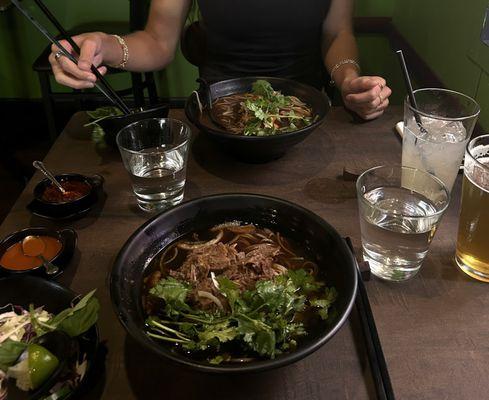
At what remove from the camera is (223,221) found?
44.2 inches

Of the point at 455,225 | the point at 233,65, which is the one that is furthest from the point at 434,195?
the point at 233,65

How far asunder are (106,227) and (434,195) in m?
0.82

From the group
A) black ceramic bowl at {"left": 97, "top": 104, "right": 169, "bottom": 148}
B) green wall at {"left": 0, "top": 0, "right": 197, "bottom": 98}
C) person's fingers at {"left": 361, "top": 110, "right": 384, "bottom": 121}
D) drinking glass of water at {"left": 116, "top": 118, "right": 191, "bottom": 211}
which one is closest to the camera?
drinking glass of water at {"left": 116, "top": 118, "right": 191, "bottom": 211}

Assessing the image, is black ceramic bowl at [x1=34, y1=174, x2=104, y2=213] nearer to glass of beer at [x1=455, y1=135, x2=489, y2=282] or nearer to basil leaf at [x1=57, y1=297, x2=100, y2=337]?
basil leaf at [x1=57, y1=297, x2=100, y2=337]

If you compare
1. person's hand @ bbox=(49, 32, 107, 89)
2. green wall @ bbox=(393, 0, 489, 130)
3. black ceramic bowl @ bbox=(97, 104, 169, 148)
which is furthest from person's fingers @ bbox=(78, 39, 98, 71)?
green wall @ bbox=(393, 0, 489, 130)

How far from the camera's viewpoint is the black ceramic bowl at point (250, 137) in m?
1.33

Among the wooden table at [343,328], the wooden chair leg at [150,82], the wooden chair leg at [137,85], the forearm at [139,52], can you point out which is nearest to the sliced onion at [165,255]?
the wooden table at [343,328]

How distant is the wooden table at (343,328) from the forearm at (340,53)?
525 millimetres

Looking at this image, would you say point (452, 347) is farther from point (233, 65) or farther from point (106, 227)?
Answer: point (233, 65)

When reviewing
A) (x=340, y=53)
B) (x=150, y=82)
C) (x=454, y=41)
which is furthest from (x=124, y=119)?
(x=150, y=82)

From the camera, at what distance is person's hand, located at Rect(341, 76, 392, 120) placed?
1562 millimetres

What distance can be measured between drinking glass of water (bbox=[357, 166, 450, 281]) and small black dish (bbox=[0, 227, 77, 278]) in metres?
0.68

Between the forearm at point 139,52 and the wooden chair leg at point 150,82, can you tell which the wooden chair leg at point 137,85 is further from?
the forearm at point 139,52

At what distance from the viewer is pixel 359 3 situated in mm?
3184
